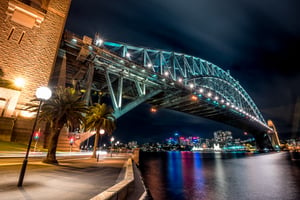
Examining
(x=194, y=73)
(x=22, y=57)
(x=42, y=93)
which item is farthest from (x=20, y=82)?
(x=194, y=73)

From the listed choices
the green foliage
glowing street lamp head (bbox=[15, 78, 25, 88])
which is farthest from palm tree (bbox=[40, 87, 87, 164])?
glowing street lamp head (bbox=[15, 78, 25, 88])

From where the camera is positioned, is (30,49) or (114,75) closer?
(30,49)

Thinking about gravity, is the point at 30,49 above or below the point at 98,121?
above

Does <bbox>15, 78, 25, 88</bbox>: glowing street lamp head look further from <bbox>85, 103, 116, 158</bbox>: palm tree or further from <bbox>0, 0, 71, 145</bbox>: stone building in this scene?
<bbox>85, 103, 116, 158</bbox>: palm tree

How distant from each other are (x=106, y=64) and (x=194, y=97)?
28.9 meters

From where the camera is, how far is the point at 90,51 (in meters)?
23.8

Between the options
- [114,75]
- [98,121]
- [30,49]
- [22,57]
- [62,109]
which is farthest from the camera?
[114,75]

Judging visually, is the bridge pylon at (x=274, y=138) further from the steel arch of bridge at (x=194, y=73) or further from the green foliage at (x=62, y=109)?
the green foliage at (x=62, y=109)

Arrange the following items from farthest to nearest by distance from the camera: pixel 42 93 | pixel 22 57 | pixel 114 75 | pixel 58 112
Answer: pixel 114 75 → pixel 22 57 → pixel 58 112 → pixel 42 93

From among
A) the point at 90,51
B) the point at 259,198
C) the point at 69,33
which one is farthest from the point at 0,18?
the point at 259,198

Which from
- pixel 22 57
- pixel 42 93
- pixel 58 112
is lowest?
pixel 42 93

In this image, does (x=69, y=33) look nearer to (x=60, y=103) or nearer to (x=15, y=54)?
(x=15, y=54)

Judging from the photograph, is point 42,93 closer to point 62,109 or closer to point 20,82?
point 62,109

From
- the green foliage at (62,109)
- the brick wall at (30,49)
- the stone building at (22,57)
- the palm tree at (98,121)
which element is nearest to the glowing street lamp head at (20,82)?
the stone building at (22,57)
